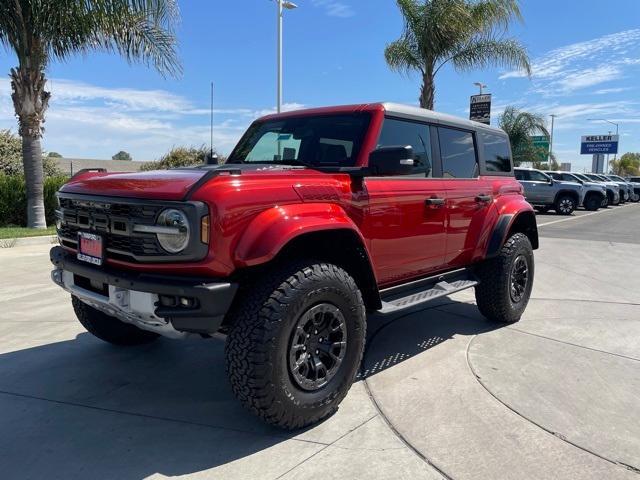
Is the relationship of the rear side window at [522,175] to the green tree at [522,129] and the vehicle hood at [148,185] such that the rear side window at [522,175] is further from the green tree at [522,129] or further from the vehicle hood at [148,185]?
the vehicle hood at [148,185]

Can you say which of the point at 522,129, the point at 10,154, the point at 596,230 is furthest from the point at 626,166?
the point at 10,154

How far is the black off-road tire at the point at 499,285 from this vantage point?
4.87 m

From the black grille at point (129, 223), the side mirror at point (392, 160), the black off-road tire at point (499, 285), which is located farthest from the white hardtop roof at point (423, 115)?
the black grille at point (129, 223)

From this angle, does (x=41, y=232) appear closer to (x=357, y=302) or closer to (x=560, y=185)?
(x=357, y=302)

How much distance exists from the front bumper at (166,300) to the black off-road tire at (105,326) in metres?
1.13

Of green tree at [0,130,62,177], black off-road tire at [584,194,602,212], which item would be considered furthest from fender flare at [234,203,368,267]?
black off-road tire at [584,194,602,212]

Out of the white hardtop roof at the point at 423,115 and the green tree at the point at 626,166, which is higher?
the green tree at the point at 626,166

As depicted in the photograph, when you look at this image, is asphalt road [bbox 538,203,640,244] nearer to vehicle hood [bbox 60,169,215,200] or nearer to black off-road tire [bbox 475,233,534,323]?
black off-road tire [bbox 475,233,534,323]

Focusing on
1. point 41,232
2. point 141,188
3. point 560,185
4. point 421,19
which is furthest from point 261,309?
point 560,185

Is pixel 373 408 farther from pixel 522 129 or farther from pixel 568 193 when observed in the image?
pixel 522 129

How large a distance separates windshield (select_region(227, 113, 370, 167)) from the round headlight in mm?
1349

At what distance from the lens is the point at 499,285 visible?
15.9 ft

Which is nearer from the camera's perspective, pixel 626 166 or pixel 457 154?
pixel 457 154

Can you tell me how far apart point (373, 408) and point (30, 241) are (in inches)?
355
